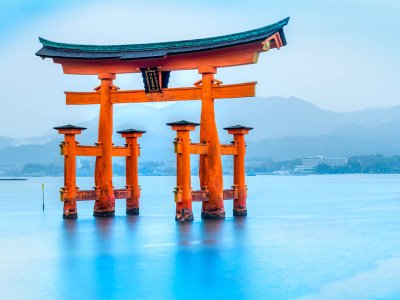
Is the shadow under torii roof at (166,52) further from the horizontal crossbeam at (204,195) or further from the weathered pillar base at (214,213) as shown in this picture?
the weathered pillar base at (214,213)

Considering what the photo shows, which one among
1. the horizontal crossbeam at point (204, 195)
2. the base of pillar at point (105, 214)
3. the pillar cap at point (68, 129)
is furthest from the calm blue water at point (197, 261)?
the pillar cap at point (68, 129)

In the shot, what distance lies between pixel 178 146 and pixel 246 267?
8060 millimetres

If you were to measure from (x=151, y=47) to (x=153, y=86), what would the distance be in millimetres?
1807

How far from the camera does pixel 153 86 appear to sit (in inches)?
1185

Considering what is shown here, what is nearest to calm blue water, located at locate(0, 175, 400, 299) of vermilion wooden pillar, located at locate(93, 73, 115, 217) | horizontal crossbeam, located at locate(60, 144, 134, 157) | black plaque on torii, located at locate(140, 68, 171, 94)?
vermilion wooden pillar, located at locate(93, 73, 115, 217)

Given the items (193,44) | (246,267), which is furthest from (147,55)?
(246,267)

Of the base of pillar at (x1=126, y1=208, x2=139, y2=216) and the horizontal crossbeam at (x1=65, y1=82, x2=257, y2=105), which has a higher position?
the horizontal crossbeam at (x1=65, y1=82, x2=257, y2=105)

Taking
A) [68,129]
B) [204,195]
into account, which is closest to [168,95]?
[68,129]

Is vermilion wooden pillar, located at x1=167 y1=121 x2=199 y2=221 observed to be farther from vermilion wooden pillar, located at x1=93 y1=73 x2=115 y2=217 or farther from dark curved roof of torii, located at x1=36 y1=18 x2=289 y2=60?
vermilion wooden pillar, located at x1=93 y1=73 x2=115 y2=217

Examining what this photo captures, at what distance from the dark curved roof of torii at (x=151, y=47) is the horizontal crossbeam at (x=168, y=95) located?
5.23 feet

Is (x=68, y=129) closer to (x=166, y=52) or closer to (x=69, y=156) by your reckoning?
(x=69, y=156)

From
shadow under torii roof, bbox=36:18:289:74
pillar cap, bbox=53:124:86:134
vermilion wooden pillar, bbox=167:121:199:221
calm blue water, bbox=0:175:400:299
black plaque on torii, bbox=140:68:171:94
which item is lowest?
calm blue water, bbox=0:175:400:299

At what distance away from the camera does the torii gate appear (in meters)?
28.0

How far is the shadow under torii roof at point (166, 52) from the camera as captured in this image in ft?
90.0
